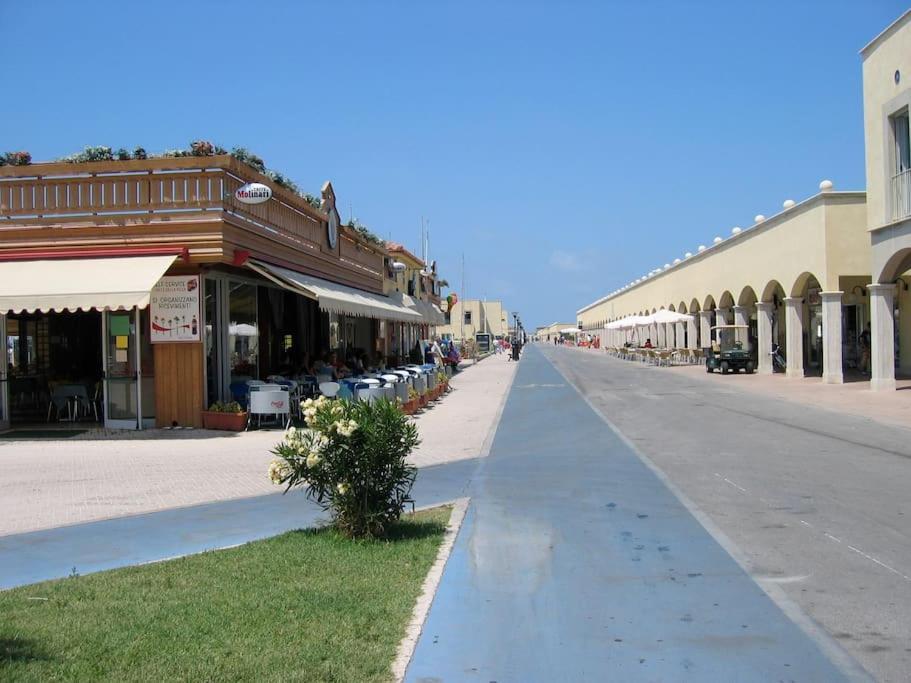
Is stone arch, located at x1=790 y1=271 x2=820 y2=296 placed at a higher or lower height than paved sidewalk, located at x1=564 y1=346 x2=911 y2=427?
higher

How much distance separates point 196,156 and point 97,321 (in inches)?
171

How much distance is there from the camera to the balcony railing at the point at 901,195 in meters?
21.4

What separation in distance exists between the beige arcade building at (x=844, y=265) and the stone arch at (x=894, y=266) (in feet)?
0.09

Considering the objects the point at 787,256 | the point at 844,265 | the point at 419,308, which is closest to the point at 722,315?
the point at 787,256

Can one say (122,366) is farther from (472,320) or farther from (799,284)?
(472,320)

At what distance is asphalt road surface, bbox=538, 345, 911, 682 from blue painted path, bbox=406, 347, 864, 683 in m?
0.29

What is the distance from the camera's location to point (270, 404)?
50.6 ft

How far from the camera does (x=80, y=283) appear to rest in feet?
46.3

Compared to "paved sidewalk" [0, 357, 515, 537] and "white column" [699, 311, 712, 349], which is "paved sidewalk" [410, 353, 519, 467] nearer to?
"paved sidewalk" [0, 357, 515, 537]

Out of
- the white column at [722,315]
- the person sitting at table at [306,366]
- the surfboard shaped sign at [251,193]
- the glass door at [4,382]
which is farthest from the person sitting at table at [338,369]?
the white column at [722,315]

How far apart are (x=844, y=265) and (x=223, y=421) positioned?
21.7m

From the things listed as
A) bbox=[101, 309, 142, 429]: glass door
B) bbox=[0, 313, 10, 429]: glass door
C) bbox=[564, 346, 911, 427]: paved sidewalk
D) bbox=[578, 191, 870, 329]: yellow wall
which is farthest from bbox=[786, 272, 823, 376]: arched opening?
bbox=[0, 313, 10, 429]: glass door

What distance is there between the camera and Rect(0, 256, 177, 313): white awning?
1360cm

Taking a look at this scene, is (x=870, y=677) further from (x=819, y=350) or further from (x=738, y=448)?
(x=819, y=350)
